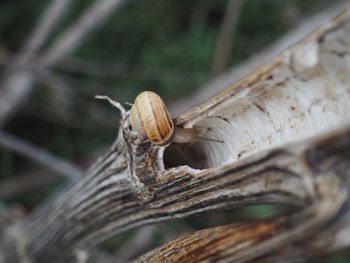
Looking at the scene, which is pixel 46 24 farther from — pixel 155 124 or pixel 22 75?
pixel 155 124

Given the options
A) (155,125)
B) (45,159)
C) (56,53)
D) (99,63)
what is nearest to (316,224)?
(155,125)

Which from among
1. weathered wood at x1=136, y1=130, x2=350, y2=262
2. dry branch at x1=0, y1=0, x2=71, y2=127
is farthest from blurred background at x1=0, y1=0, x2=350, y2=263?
→ weathered wood at x1=136, y1=130, x2=350, y2=262

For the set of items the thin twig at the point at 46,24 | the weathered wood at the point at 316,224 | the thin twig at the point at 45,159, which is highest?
the thin twig at the point at 46,24

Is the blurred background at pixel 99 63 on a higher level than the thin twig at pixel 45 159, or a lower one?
higher

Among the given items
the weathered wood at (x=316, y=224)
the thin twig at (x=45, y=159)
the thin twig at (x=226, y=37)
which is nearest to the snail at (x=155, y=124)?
the weathered wood at (x=316, y=224)

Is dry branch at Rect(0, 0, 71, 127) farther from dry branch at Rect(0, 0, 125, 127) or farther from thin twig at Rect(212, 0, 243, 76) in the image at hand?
thin twig at Rect(212, 0, 243, 76)

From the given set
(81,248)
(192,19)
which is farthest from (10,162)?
(81,248)

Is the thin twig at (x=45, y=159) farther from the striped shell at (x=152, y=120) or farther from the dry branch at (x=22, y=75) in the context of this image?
the striped shell at (x=152, y=120)
